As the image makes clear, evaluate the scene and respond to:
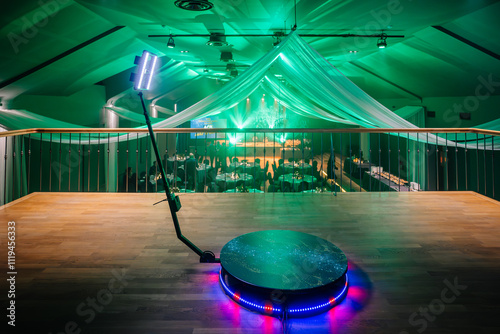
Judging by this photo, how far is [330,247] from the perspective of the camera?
8.38 feet

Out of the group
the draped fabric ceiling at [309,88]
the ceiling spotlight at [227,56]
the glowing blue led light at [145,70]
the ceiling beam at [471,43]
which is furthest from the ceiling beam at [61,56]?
the ceiling beam at [471,43]

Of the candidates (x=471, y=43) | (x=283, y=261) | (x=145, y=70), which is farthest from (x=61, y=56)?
(x=471, y=43)

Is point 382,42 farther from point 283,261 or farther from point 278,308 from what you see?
point 278,308

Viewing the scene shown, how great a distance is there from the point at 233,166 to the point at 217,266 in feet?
22.6

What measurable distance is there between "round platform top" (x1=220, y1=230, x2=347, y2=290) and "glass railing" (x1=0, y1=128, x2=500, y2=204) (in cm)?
132

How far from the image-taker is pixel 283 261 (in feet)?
7.50

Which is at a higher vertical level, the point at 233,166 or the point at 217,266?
the point at 233,166

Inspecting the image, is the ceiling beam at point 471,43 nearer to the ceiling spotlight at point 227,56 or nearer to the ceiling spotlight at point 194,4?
the ceiling spotlight at point 227,56

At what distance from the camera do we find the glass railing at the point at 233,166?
4.76m

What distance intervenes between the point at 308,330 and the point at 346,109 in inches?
127

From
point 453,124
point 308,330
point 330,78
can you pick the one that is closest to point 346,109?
point 330,78

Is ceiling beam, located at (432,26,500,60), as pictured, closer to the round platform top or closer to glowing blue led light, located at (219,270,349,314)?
the round platform top

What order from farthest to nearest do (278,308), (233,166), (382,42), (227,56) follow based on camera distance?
(233,166) → (227,56) → (382,42) → (278,308)

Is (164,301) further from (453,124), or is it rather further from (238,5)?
(453,124)
